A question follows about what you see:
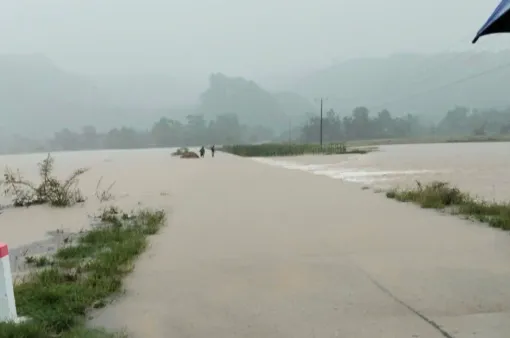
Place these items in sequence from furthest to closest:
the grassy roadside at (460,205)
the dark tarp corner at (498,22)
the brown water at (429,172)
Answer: the brown water at (429,172)
the grassy roadside at (460,205)
the dark tarp corner at (498,22)

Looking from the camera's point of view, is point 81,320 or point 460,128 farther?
point 460,128

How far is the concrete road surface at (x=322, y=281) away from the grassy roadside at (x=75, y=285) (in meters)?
0.22

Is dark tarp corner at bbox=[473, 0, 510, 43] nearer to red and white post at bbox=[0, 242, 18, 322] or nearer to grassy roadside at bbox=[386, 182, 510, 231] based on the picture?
red and white post at bbox=[0, 242, 18, 322]

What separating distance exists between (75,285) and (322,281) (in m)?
2.62

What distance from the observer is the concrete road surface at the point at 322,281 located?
4109 mm

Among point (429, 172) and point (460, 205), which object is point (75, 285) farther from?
point (429, 172)

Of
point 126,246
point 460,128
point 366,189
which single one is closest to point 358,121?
point 460,128

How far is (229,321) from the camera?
14.1 ft

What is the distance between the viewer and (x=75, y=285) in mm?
5164

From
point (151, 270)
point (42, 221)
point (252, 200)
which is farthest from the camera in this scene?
point (252, 200)

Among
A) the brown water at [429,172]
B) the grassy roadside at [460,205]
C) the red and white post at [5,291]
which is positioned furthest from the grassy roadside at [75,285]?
the brown water at [429,172]

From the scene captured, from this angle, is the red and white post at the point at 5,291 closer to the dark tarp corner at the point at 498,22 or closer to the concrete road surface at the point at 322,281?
the concrete road surface at the point at 322,281

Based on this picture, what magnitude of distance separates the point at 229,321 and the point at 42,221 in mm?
9236

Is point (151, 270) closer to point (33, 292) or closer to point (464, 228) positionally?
point (33, 292)
